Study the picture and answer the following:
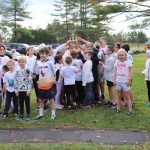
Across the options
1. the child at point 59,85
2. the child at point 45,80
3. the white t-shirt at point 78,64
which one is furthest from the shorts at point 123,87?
the child at point 59,85

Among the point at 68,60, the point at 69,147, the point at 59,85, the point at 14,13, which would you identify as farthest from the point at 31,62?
the point at 14,13

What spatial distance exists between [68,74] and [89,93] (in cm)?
84

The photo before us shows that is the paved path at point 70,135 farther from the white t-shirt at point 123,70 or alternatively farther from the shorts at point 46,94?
the white t-shirt at point 123,70

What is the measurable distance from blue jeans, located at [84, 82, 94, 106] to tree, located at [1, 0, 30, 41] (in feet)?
175

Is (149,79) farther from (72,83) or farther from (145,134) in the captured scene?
(145,134)

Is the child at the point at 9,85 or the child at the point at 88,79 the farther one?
the child at the point at 88,79

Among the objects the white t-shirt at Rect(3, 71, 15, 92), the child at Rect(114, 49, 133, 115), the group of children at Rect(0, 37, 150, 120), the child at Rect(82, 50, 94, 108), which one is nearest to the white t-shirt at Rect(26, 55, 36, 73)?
the group of children at Rect(0, 37, 150, 120)

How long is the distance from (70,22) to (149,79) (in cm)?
6273

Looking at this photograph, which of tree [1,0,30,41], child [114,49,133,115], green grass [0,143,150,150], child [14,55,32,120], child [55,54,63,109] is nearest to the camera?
green grass [0,143,150,150]

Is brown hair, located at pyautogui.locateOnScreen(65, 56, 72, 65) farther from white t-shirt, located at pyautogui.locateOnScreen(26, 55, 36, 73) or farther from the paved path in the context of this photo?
the paved path

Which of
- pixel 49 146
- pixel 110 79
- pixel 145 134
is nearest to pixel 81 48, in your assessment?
pixel 110 79

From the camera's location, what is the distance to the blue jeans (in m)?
10.6

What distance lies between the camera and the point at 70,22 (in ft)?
239

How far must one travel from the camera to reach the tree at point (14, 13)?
204 ft
